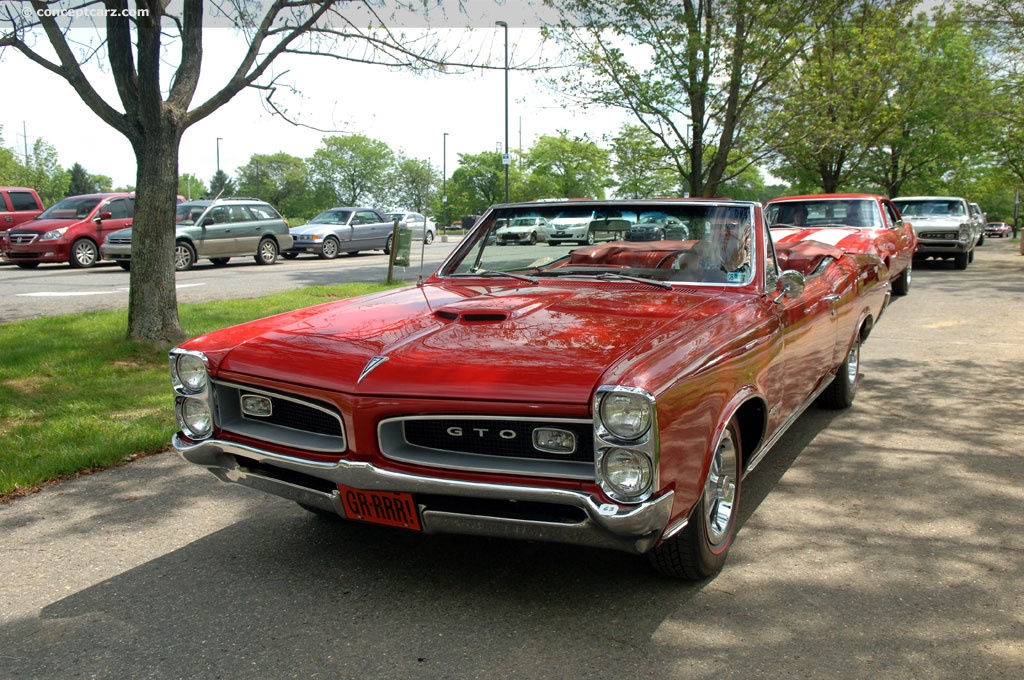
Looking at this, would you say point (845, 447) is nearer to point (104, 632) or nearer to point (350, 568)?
point (350, 568)

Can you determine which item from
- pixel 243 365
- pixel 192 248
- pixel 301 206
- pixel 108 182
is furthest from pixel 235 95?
pixel 108 182

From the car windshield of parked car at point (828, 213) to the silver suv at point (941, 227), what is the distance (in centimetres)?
665

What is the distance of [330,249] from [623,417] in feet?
72.8

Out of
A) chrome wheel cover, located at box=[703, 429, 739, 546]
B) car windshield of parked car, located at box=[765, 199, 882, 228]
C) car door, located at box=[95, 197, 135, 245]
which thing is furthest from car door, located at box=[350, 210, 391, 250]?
chrome wheel cover, located at box=[703, 429, 739, 546]

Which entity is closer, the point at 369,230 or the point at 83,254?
the point at 83,254

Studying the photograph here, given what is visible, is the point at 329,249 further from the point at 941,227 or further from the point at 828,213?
the point at 828,213

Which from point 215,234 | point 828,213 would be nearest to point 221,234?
point 215,234

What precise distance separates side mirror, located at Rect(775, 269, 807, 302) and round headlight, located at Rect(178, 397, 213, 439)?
2.66m

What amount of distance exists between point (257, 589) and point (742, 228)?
2810 millimetres

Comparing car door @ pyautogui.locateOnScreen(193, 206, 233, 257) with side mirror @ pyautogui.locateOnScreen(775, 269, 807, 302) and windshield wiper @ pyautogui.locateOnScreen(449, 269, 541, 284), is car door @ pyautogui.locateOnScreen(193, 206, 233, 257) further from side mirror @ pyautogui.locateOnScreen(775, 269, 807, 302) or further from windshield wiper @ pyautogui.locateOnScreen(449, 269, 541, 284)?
side mirror @ pyautogui.locateOnScreen(775, 269, 807, 302)

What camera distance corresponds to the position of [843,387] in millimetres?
5945

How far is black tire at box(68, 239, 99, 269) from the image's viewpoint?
18.9 m

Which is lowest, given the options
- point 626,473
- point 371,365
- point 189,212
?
point 626,473

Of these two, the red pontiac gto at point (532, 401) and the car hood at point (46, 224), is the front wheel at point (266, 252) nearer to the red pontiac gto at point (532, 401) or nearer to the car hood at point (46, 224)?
the car hood at point (46, 224)
